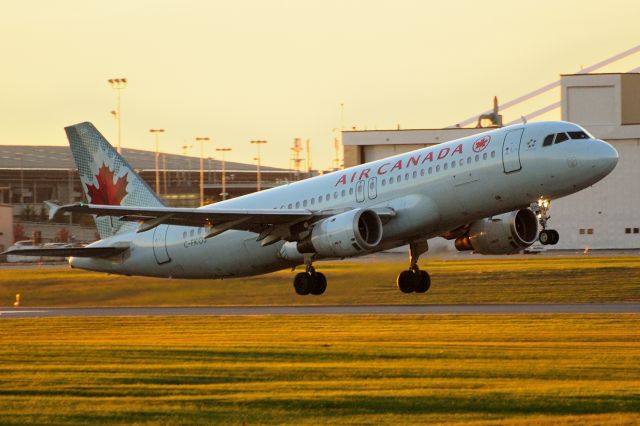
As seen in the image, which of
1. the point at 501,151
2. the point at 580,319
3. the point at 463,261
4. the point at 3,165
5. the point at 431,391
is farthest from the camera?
the point at 3,165

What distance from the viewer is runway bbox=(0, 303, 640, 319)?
180 feet

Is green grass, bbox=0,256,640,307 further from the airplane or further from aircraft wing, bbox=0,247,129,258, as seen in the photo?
the airplane

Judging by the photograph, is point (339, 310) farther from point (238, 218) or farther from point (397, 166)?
A: point (397, 166)

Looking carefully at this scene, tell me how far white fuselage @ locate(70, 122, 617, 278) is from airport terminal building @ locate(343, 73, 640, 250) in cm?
6815

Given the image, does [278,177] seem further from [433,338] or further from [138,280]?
[433,338]

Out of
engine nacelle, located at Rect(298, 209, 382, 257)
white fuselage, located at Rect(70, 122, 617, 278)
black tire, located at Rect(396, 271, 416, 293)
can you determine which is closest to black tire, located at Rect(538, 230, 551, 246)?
white fuselage, located at Rect(70, 122, 617, 278)

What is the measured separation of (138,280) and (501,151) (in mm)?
22535

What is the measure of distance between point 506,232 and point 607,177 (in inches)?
2814

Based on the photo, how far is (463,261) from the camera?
8456cm

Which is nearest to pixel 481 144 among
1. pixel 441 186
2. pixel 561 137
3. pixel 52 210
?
pixel 441 186

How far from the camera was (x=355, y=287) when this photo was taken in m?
50.9

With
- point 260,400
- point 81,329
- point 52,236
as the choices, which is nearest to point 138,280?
point 81,329

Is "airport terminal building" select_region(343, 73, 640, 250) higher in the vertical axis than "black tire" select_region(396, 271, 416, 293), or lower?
higher

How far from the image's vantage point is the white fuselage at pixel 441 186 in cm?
3934
